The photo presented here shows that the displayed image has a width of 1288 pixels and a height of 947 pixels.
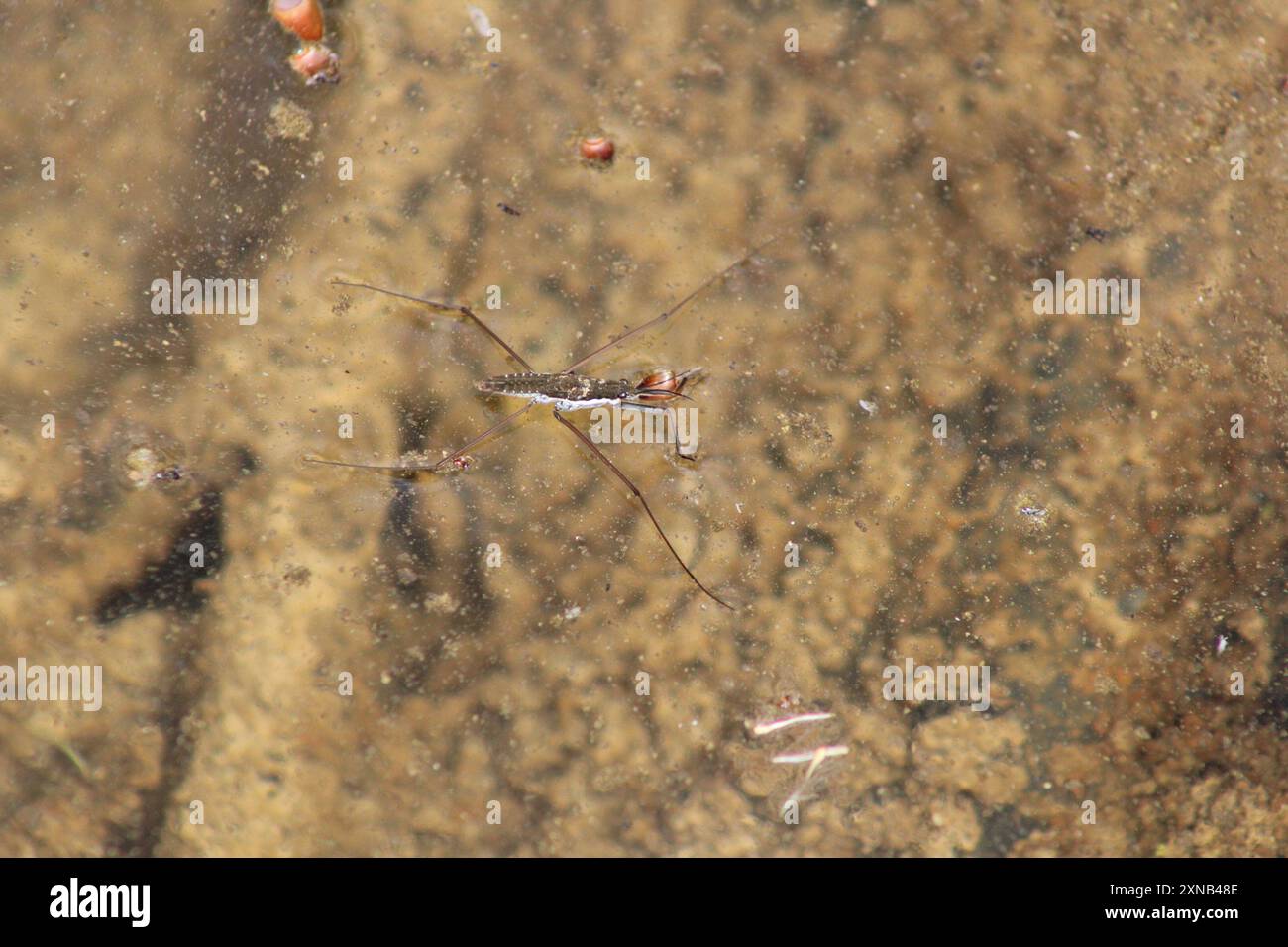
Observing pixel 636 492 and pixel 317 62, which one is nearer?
pixel 636 492

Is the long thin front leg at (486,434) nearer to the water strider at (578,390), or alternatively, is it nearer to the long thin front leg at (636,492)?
the water strider at (578,390)

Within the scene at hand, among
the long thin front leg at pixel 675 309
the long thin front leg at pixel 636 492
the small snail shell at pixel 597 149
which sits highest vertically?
the small snail shell at pixel 597 149

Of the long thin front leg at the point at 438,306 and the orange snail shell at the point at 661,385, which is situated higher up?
the long thin front leg at the point at 438,306

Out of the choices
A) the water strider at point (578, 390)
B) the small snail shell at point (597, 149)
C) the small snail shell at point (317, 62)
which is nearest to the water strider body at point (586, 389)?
the water strider at point (578, 390)

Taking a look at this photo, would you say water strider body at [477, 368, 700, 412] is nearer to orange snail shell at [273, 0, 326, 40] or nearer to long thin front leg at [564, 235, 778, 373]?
long thin front leg at [564, 235, 778, 373]

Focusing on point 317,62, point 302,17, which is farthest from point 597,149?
point 302,17

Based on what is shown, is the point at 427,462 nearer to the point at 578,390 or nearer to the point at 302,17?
the point at 578,390

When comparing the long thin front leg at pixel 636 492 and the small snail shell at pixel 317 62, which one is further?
the small snail shell at pixel 317 62
